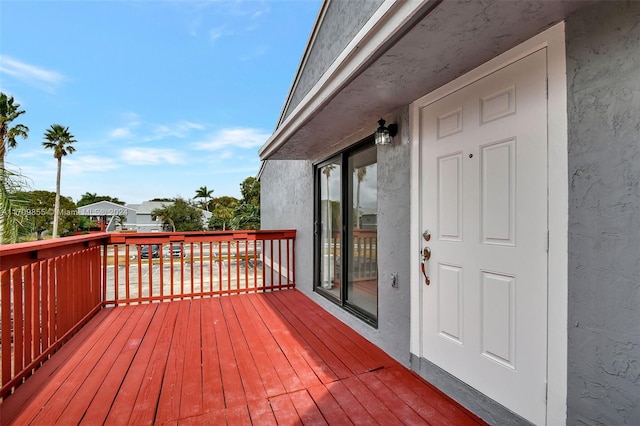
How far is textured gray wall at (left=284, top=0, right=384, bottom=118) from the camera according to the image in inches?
124

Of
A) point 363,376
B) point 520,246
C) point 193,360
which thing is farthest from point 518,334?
point 193,360

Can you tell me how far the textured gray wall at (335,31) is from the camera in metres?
3.16

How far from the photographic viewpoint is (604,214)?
1229 millimetres

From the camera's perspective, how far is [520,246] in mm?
1595

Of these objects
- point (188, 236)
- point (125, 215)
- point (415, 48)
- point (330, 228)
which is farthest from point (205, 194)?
point (415, 48)

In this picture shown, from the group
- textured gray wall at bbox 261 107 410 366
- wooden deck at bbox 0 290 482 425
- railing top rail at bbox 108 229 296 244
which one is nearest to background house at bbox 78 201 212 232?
railing top rail at bbox 108 229 296 244

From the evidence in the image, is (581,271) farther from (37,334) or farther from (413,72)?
(37,334)

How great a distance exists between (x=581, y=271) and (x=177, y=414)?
92.2 inches

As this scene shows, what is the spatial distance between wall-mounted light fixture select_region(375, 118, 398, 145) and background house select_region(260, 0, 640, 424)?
61 mm

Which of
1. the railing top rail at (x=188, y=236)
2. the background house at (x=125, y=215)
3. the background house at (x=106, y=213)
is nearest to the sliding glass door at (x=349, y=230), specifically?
the railing top rail at (x=188, y=236)

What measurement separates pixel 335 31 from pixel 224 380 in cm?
411

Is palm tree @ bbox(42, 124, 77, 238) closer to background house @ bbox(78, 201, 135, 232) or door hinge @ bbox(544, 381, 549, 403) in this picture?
background house @ bbox(78, 201, 135, 232)

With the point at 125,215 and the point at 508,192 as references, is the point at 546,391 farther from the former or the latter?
the point at 125,215

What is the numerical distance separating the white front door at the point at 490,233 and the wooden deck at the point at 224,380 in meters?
0.42
